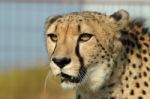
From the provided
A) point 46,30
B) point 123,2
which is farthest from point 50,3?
point 46,30

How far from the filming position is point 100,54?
4.78m

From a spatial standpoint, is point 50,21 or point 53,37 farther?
point 50,21

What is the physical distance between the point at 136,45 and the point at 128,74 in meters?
0.21

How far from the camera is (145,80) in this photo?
485 centimetres

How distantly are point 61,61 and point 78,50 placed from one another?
0.20 m

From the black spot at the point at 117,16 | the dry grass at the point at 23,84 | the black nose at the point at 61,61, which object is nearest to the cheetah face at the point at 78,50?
the black nose at the point at 61,61

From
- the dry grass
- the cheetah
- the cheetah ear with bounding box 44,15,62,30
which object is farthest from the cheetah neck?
the dry grass

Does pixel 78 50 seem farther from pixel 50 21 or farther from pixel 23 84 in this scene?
pixel 23 84

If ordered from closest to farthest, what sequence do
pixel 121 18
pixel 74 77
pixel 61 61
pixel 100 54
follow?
pixel 61 61
pixel 74 77
pixel 100 54
pixel 121 18

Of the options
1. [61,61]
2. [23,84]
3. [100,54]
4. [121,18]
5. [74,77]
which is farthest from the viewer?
[23,84]

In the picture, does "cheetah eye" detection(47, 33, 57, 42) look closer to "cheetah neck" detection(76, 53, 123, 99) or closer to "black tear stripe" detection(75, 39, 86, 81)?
"black tear stripe" detection(75, 39, 86, 81)

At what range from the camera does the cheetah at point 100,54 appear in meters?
4.67

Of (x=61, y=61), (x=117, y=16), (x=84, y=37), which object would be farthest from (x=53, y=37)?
(x=117, y=16)

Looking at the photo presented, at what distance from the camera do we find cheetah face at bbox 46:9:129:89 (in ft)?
15.0
